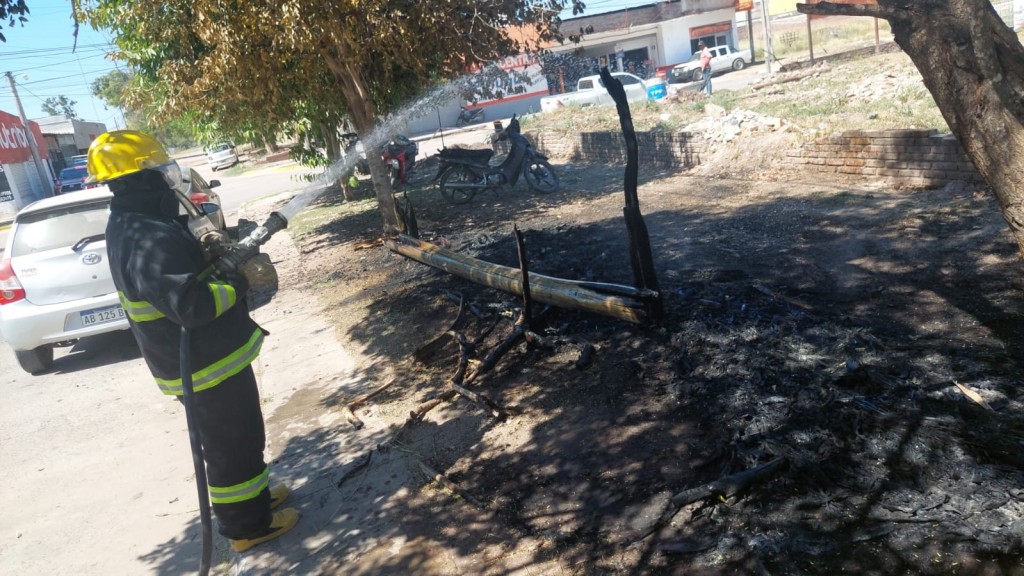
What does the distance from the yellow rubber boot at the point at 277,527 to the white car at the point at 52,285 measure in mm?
4240

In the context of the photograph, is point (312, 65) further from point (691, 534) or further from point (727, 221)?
point (691, 534)

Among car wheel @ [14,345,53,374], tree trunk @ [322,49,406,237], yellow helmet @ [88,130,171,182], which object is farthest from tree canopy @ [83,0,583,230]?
yellow helmet @ [88,130,171,182]

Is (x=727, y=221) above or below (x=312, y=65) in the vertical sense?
below

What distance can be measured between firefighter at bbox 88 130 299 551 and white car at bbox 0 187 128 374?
3.99m

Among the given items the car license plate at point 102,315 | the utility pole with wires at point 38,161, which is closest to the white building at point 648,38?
the utility pole with wires at point 38,161

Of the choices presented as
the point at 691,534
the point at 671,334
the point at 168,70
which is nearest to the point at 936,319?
the point at 671,334

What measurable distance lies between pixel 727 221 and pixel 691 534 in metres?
5.40

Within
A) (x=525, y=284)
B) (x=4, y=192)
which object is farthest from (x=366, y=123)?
(x=4, y=192)

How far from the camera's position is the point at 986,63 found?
303cm

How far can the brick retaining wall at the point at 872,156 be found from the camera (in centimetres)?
743

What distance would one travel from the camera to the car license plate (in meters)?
6.95

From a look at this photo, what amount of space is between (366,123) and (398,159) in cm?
623

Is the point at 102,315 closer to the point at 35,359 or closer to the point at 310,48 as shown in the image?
the point at 35,359

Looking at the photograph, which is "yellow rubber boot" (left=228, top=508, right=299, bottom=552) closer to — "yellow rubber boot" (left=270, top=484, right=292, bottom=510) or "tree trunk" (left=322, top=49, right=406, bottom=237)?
"yellow rubber boot" (left=270, top=484, right=292, bottom=510)
